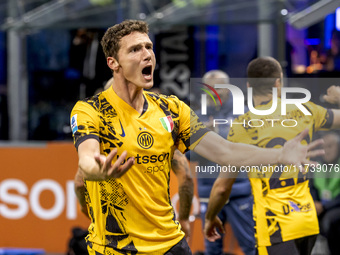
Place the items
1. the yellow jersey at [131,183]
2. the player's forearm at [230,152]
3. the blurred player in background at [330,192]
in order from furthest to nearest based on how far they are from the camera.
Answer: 1. the blurred player in background at [330,192]
2. the player's forearm at [230,152]
3. the yellow jersey at [131,183]

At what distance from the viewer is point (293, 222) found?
4594 mm

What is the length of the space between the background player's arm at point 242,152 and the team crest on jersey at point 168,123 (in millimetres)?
210

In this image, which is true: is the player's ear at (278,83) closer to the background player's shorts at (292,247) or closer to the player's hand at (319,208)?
the background player's shorts at (292,247)

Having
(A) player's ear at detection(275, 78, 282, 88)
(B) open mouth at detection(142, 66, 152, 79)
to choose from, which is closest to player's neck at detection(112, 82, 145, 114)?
(B) open mouth at detection(142, 66, 152, 79)

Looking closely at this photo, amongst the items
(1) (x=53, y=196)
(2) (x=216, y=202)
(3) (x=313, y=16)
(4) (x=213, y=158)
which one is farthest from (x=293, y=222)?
(1) (x=53, y=196)

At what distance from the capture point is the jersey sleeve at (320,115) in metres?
4.68

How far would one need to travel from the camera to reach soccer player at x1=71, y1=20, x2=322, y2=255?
141 inches

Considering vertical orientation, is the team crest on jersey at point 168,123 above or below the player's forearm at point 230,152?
above

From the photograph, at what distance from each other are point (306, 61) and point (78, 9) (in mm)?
3452

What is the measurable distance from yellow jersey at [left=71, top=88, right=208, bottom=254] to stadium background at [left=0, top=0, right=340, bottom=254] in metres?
3.22

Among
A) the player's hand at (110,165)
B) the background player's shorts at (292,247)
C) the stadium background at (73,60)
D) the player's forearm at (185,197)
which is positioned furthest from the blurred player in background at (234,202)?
the player's hand at (110,165)

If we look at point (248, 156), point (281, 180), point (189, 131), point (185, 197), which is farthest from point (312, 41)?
point (189, 131)

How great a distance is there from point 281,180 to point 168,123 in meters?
1.26

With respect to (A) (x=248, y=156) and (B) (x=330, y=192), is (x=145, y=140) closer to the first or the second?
(A) (x=248, y=156)
